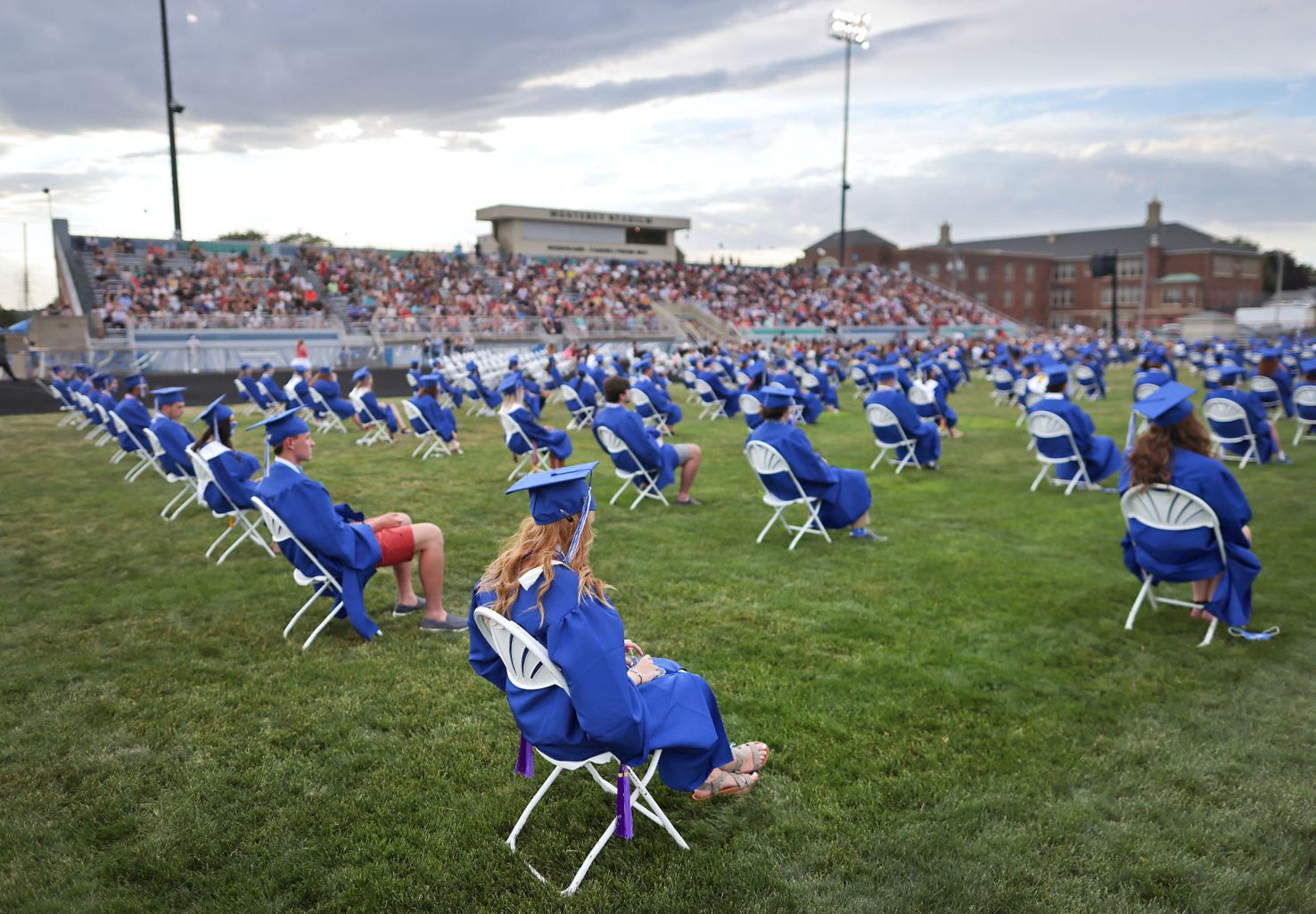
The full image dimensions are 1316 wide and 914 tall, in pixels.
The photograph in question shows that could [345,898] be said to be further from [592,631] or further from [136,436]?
[136,436]

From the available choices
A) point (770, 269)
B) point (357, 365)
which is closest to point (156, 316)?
point (357, 365)

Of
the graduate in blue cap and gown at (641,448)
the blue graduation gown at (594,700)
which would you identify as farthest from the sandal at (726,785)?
the graduate in blue cap and gown at (641,448)

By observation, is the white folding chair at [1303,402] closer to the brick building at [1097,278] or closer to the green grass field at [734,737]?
the green grass field at [734,737]

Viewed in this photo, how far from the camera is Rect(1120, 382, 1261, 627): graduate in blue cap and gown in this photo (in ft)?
16.2

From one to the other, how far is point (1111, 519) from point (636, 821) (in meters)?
6.77

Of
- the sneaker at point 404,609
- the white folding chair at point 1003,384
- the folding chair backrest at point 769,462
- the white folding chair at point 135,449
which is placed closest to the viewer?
the sneaker at point 404,609

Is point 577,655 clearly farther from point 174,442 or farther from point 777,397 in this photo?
point 174,442

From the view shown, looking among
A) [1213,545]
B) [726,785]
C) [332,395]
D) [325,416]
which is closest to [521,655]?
[726,785]

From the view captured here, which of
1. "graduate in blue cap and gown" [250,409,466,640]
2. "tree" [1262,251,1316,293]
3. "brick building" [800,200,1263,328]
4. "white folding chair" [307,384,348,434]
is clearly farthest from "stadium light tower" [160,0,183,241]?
"tree" [1262,251,1316,293]

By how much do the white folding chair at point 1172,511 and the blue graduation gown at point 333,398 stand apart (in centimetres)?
1275

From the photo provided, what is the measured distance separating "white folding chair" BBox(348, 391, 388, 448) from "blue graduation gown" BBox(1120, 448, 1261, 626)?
1157cm

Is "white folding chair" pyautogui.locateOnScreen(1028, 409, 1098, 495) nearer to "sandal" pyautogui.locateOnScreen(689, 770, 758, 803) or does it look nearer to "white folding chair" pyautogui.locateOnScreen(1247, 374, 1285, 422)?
"white folding chair" pyautogui.locateOnScreen(1247, 374, 1285, 422)

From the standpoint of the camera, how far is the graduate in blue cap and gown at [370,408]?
44.7 ft

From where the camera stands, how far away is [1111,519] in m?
8.28
